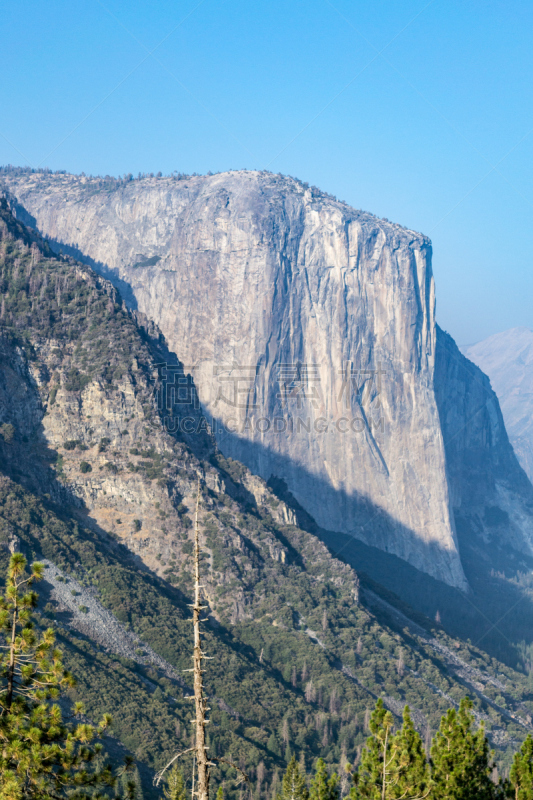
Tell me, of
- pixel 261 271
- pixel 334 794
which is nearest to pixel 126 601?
pixel 334 794

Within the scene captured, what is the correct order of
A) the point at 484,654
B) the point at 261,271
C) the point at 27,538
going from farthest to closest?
the point at 261,271, the point at 484,654, the point at 27,538

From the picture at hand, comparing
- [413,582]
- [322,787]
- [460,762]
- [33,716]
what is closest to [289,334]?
[413,582]

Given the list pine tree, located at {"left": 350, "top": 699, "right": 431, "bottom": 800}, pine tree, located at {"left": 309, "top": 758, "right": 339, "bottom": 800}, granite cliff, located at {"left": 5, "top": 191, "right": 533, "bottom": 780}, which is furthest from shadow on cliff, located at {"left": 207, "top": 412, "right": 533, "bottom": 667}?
pine tree, located at {"left": 350, "top": 699, "right": 431, "bottom": 800}

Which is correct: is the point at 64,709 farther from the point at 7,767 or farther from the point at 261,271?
the point at 261,271

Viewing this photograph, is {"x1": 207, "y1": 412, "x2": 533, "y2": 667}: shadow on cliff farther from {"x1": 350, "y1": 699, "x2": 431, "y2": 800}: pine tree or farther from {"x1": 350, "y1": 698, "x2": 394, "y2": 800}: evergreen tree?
{"x1": 350, "y1": 699, "x2": 431, "y2": 800}: pine tree

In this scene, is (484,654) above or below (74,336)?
below

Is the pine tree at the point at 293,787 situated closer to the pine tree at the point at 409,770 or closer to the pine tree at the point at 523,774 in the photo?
the pine tree at the point at 409,770

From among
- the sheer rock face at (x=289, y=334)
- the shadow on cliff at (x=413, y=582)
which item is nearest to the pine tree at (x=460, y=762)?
the shadow on cliff at (x=413, y=582)

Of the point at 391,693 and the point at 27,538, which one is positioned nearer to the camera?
the point at 27,538
